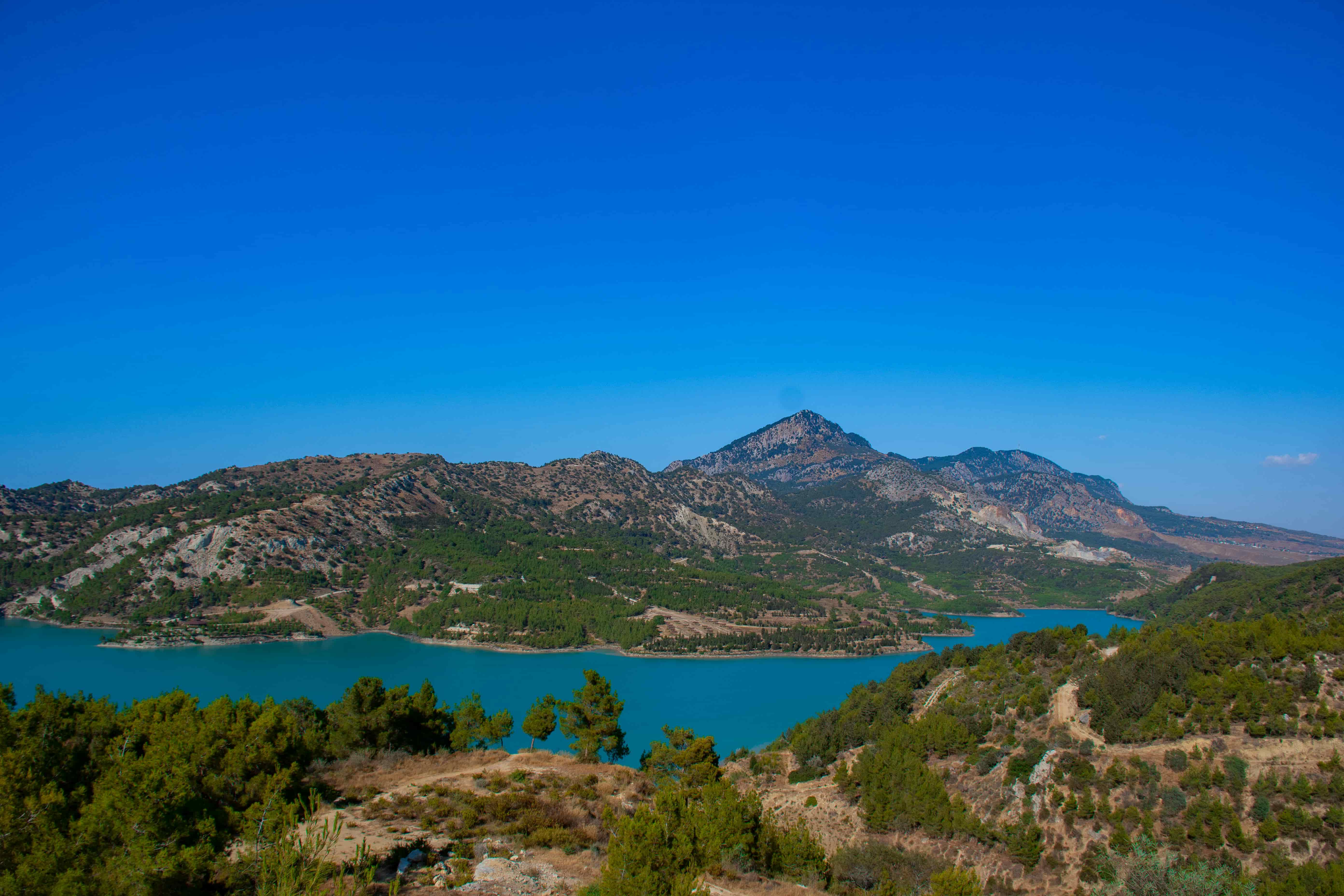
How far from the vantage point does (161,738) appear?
1725 cm

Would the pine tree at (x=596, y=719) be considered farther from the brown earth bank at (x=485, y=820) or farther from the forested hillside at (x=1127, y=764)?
the brown earth bank at (x=485, y=820)

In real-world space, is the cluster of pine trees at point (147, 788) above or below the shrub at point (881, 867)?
above

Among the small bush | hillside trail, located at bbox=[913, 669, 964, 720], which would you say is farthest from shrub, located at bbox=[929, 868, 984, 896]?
hillside trail, located at bbox=[913, 669, 964, 720]

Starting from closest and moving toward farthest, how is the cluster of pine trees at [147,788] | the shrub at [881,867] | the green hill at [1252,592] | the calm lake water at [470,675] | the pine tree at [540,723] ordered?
the cluster of pine trees at [147,788] → the shrub at [881,867] → the pine tree at [540,723] → the green hill at [1252,592] → the calm lake water at [470,675]

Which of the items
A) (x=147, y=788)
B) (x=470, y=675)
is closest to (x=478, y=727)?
(x=147, y=788)

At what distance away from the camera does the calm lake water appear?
6812 centimetres

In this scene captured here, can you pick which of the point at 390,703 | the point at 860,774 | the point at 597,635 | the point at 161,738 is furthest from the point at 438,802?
the point at 597,635

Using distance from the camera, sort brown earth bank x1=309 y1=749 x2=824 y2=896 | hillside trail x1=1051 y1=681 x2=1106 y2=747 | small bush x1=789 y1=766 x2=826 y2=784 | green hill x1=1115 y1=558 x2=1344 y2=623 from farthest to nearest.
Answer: green hill x1=1115 y1=558 x2=1344 y2=623
small bush x1=789 y1=766 x2=826 y2=784
hillside trail x1=1051 y1=681 x2=1106 y2=747
brown earth bank x1=309 y1=749 x2=824 y2=896

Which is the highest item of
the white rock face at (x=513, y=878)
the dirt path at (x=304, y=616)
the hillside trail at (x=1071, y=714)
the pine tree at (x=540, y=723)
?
the white rock face at (x=513, y=878)

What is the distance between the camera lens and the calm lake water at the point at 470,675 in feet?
224

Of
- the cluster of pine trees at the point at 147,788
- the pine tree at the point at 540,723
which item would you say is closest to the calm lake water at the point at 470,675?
the pine tree at the point at 540,723

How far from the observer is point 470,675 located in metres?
82.8

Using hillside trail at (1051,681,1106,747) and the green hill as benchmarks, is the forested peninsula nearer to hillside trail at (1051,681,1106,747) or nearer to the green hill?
hillside trail at (1051,681,1106,747)

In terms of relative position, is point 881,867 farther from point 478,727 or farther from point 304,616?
point 304,616
